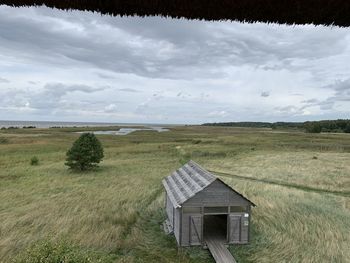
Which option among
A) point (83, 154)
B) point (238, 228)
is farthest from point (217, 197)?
point (83, 154)

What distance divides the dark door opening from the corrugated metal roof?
9.14ft

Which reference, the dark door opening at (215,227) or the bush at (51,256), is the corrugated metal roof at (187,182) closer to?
the dark door opening at (215,227)

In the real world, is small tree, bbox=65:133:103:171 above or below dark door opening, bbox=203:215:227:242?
above

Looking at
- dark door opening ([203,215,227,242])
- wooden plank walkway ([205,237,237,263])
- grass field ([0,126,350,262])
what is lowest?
dark door opening ([203,215,227,242])

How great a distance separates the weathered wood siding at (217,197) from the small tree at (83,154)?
78.0 ft

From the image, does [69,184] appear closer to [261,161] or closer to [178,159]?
[178,159]

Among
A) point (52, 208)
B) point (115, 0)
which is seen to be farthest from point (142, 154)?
point (115, 0)

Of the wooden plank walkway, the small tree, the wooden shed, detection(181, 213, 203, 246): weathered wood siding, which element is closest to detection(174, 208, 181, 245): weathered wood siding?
the wooden shed

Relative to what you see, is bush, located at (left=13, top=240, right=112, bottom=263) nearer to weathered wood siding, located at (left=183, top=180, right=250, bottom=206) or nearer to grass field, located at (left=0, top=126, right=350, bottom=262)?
grass field, located at (left=0, top=126, right=350, bottom=262)

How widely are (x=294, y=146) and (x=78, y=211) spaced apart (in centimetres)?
5930

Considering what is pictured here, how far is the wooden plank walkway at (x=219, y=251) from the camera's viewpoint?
1605cm

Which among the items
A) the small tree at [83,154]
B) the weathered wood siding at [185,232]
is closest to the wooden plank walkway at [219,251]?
the weathered wood siding at [185,232]

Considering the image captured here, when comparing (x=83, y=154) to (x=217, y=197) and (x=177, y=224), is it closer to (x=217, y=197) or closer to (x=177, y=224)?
(x=177, y=224)

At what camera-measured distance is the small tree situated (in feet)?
129
